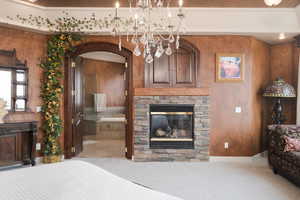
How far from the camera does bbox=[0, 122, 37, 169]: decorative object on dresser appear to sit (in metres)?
3.70

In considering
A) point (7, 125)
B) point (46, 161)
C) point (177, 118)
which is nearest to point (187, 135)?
point (177, 118)

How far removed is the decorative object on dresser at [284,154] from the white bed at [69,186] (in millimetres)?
2712

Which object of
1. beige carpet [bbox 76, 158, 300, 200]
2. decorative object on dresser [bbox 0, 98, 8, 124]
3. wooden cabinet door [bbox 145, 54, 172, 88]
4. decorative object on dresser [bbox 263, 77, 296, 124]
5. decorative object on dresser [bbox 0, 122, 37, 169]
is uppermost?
wooden cabinet door [bbox 145, 54, 172, 88]

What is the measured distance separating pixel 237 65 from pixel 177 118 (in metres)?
1.72

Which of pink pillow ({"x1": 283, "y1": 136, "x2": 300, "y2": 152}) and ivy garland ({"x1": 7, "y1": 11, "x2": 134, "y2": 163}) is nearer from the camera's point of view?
pink pillow ({"x1": 283, "y1": 136, "x2": 300, "y2": 152})

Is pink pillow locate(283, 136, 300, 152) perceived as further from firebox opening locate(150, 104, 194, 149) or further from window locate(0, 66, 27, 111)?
window locate(0, 66, 27, 111)

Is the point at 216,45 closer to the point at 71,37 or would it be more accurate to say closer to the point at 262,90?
the point at 262,90

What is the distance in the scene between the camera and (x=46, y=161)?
13.5ft

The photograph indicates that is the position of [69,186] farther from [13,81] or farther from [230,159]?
[230,159]

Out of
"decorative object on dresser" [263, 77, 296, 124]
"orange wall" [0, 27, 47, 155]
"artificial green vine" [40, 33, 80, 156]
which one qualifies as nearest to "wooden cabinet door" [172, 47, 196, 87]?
"decorative object on dresser" [263, 77, 296, 124]

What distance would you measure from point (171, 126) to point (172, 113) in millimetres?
315

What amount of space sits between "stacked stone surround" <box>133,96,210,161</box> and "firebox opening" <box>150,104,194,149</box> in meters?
0.09

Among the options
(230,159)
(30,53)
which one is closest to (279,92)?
(230,159)

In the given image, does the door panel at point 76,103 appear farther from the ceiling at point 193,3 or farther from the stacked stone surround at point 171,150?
the stacked stone surround at point 171,150
